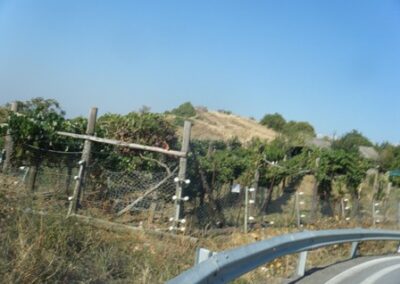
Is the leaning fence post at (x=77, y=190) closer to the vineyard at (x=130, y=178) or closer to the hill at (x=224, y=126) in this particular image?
the vineyard at (x=130, y=178)

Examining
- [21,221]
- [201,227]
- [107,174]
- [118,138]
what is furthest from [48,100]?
[21,221]

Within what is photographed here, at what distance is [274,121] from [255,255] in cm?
8945

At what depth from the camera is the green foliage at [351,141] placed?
72.5m

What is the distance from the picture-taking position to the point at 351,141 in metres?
80.2

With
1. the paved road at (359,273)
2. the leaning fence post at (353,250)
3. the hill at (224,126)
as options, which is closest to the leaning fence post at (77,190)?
the paved road at (359,273)

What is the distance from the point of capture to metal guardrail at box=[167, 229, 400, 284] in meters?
5.10

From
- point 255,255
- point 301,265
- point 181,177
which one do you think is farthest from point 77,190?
point 255,255

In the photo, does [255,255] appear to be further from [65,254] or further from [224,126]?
[224,126]

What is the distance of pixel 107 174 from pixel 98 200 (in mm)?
673

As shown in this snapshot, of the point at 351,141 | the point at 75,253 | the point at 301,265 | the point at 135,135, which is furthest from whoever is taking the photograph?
the point at 351,141

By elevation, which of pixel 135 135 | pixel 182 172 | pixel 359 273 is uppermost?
pixel 135 135

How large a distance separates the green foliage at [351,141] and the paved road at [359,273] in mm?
59809

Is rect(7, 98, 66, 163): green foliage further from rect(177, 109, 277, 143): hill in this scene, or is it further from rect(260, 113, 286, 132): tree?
rect(260, 113, 286, 132): tree

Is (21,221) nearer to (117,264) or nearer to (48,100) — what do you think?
(117,264)
